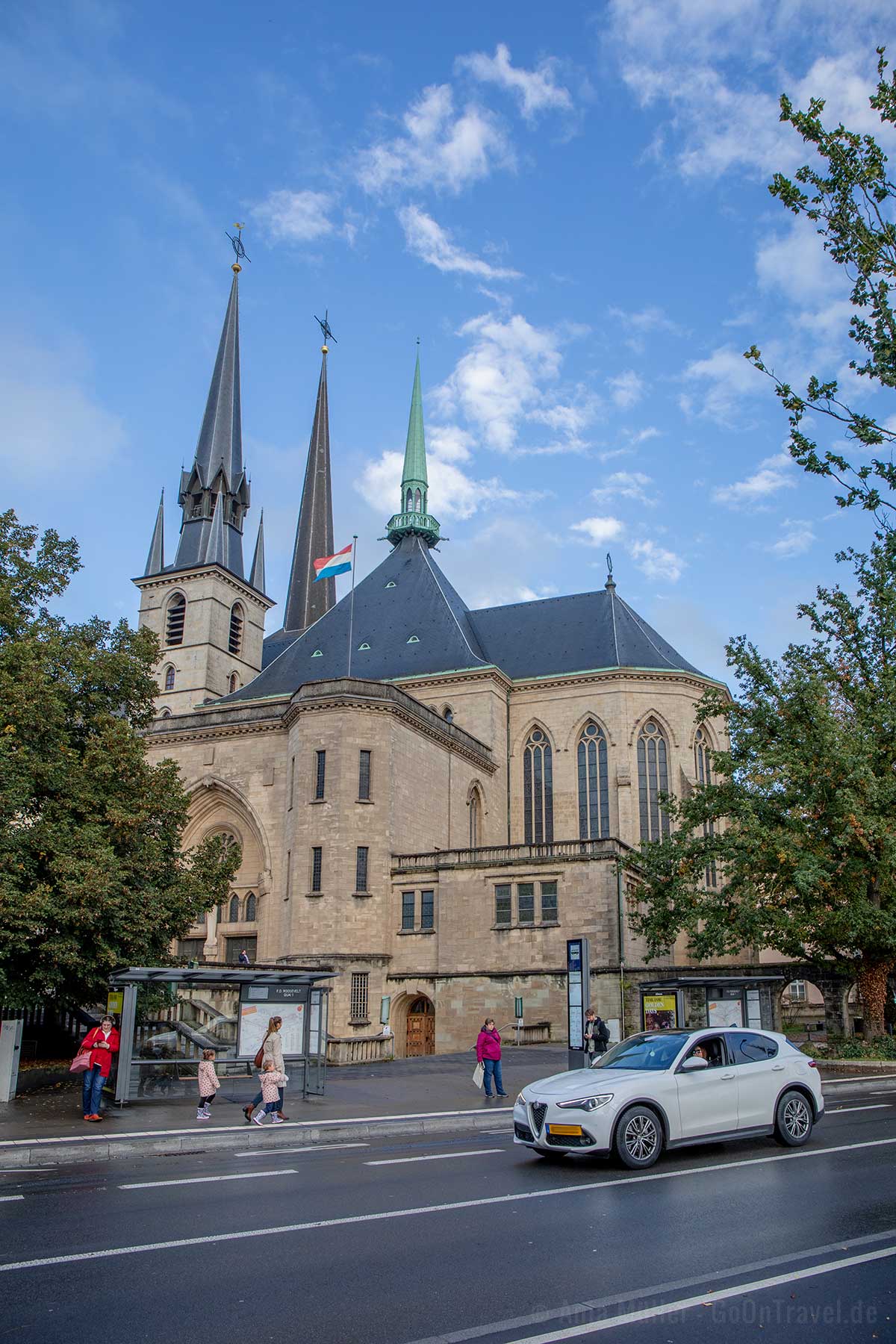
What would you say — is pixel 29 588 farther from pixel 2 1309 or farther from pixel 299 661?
pixel 299 661

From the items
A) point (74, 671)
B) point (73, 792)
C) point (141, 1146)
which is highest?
point (74, 671)

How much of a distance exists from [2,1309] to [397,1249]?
2611mm

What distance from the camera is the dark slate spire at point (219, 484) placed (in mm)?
56656

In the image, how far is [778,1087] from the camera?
11852mm

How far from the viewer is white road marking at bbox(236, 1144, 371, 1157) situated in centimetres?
1261

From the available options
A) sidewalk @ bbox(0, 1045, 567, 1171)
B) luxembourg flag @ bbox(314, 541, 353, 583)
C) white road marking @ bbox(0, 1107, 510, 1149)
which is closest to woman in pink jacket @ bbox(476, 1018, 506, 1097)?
sidewalk @ bbox(0, 1045, 567, 1171)

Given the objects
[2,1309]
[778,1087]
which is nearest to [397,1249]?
[2,1309]

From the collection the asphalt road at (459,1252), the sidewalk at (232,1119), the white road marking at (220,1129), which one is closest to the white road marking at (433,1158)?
the asphalt road at (459,1252)

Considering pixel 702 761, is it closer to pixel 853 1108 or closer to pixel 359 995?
pixel 359 995

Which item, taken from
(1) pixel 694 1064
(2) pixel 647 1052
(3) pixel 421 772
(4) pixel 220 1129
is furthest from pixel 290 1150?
(3) pixel 421 772

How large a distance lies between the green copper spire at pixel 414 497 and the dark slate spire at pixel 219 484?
8.96m

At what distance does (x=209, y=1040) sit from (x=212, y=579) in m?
35.4

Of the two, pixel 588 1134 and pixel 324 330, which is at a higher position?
pixel 324 330

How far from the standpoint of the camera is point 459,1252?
7.14 m
